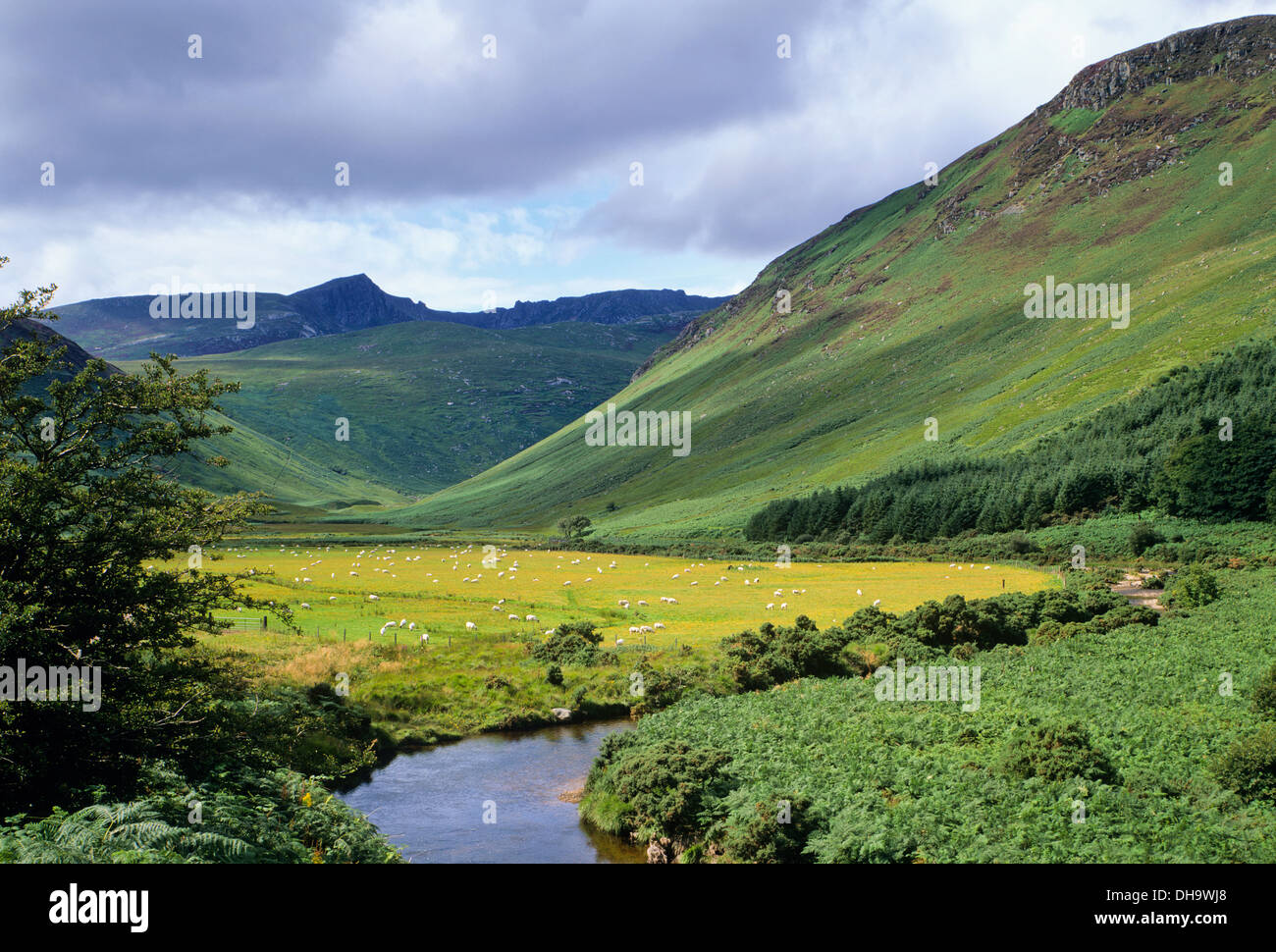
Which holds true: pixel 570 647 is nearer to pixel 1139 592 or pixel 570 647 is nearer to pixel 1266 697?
pixel 1266 697

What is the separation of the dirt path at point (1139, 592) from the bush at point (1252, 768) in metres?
42.5

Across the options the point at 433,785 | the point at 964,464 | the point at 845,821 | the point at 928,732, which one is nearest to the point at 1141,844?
the point at 845,821

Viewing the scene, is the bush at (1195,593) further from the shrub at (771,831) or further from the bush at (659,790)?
the shrub at (771,831)

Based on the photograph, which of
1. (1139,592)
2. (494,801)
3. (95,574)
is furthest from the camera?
(1139,592)

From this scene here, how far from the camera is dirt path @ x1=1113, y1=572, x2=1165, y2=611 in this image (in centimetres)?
7122

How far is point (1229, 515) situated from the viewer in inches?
4284

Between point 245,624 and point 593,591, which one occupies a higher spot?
point 245,624

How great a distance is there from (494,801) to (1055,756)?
2291cm

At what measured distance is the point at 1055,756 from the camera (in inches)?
1126

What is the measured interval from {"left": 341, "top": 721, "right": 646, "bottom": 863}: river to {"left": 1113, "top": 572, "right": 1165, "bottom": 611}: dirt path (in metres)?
47.5

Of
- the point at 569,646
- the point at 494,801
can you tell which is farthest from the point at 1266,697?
the point at 569,646

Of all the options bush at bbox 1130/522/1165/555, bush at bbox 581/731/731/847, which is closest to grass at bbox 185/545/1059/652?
bush at bbox 1130/522/1165/555
